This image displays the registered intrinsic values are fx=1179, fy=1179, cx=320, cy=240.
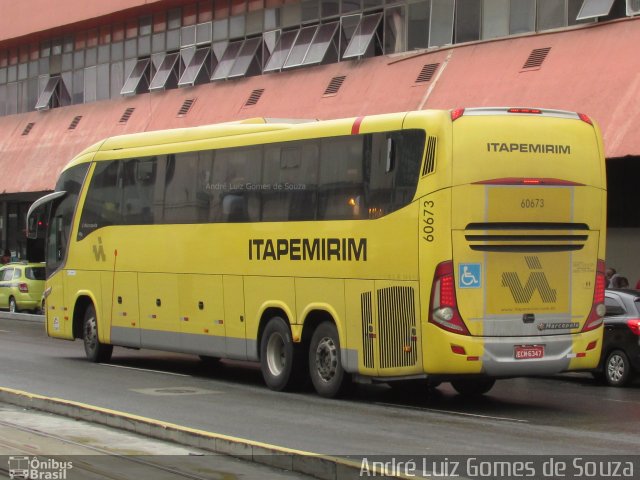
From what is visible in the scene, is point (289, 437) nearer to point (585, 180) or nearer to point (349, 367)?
point (349, 367)

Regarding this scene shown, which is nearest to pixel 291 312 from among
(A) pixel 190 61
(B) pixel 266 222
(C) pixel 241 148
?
(B) pixel 266 222

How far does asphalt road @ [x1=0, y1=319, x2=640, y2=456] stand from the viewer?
11.5m

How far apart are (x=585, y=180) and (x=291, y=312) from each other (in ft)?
14.3

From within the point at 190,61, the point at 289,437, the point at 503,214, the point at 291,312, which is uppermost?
the point at 190,61

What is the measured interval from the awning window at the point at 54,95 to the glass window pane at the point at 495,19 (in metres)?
21.6

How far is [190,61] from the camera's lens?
38.9 meters

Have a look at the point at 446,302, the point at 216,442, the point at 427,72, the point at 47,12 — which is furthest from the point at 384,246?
the point at 47,12

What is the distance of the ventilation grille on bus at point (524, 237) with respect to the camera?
13.9m

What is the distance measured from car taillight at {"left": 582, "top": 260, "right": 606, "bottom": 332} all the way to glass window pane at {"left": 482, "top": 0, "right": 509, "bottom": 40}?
13.8 m

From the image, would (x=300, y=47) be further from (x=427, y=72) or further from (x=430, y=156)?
(x=430, y=156)

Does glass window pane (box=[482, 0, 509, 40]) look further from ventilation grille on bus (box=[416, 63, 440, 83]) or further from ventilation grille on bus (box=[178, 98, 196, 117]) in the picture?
ventilation grille on bus (box=[178, 98, 196, 117])

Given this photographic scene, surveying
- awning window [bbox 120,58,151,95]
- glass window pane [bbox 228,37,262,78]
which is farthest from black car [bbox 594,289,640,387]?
awning window [bbox 120,58,151,95]

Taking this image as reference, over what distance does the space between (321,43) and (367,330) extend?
20.0 m

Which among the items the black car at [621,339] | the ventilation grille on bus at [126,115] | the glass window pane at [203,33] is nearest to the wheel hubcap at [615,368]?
the black car at [621,339]
